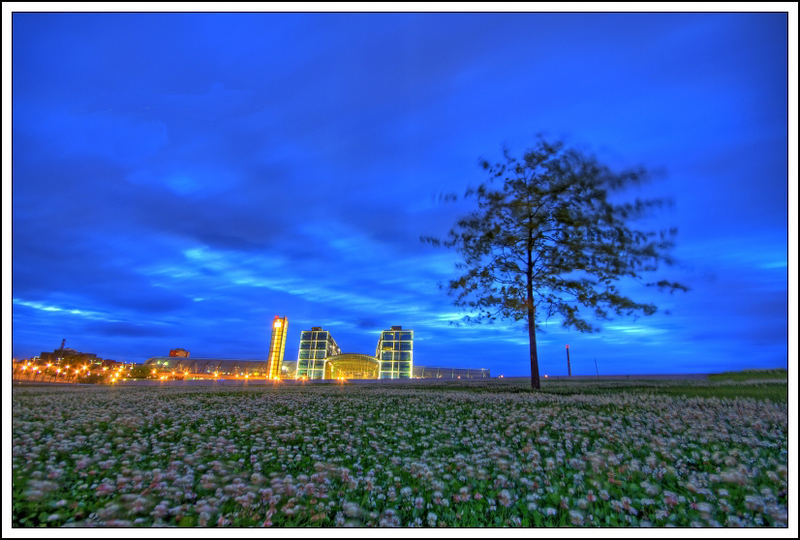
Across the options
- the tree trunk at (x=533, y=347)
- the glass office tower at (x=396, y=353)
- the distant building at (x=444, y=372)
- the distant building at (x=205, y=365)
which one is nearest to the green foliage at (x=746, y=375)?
the tree trunk at (x=533, y=347)

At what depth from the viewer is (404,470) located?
664cm

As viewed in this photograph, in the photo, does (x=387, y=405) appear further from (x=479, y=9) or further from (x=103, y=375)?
(x=103, y=375)

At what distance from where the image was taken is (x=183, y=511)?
4.84 metres

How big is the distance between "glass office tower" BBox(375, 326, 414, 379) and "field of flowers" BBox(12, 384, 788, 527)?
177 metres

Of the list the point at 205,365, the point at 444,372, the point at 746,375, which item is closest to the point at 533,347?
the point at 746,375

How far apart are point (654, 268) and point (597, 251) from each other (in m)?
3.09

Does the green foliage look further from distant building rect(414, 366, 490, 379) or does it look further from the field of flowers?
distant building rect(414, 366, 490, 379)

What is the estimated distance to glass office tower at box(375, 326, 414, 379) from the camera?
18275cm

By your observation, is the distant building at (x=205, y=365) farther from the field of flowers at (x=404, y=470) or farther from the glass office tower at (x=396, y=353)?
the field of flowers at (x=404, y=470)

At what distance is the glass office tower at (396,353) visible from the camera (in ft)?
600

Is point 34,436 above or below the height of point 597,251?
below

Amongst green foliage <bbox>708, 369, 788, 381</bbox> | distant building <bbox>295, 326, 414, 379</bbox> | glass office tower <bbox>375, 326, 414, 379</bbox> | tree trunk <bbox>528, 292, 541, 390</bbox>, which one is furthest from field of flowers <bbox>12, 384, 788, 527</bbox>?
glass office tower <bbox>375, 326, 414, 379</bbox>

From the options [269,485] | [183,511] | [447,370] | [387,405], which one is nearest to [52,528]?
[183,511]

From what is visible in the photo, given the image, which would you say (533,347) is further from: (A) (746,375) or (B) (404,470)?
(A) (746,375)
